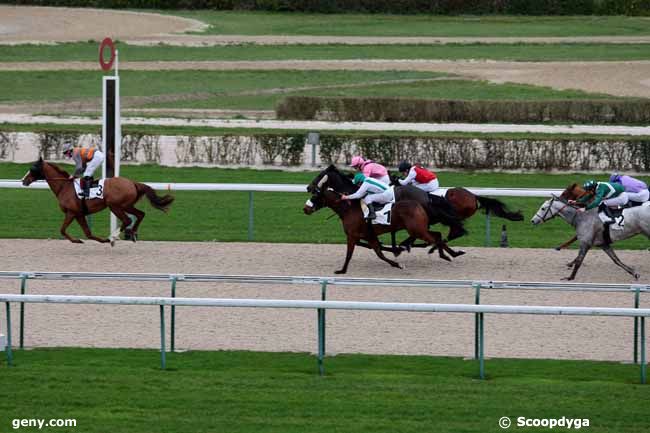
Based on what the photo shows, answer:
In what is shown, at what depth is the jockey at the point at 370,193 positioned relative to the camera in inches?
482

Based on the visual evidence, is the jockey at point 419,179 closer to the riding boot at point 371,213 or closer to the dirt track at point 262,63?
the riding boot at point 371,213

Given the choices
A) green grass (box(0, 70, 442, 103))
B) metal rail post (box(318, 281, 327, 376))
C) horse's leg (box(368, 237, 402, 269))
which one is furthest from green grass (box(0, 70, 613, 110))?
metal rail post (box(318, 281, 327, 376))

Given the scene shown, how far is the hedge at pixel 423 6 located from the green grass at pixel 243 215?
119 feet

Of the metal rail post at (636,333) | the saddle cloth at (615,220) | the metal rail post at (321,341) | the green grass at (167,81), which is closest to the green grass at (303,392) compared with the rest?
the metal rail post at (321,341)

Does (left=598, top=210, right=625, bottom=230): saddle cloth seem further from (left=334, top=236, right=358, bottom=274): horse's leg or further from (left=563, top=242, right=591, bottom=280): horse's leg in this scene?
(left=334, top=236, right=358, bottom=274): horse's leg

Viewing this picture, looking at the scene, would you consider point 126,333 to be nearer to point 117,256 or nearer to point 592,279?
point 117,256

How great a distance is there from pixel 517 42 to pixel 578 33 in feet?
15.4

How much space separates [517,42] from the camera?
4334cm

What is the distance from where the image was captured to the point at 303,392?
745 centimetres

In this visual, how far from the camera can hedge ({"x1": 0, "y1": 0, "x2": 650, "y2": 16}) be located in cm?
5428

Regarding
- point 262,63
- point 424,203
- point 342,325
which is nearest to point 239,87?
point 262,63

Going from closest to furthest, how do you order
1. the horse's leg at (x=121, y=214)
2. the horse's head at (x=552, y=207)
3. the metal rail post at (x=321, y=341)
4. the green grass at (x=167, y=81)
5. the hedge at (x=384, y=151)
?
1. the metal rail post at (x=321, y=341)
2. the horse's head at (x=552, y=207)
3. the horse's leg at (x=121, y=214)
4. the hedge at (x=384, y=151)
5. the green grass at (x=167, y=81)

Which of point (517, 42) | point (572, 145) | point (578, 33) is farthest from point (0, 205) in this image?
point (578, 33)

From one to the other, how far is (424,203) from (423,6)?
42853 mm
